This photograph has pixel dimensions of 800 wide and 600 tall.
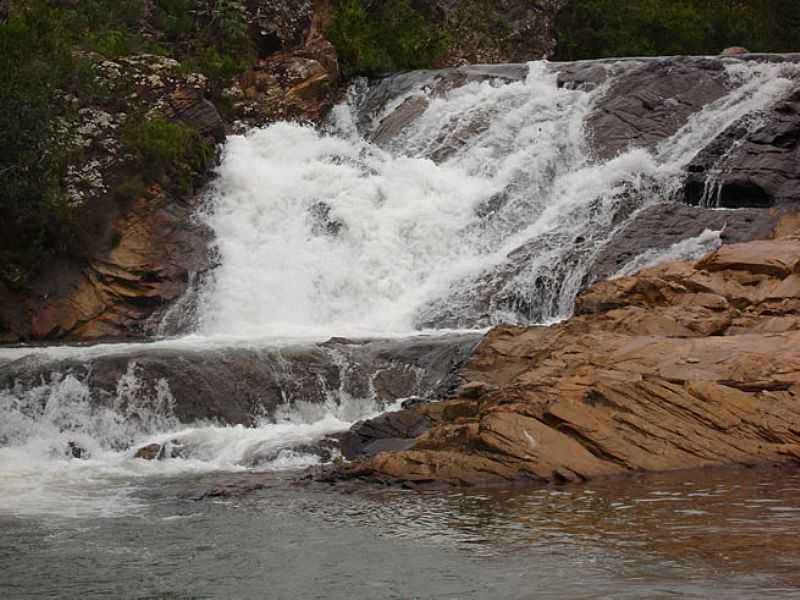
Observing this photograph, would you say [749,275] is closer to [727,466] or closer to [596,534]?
[727,466]

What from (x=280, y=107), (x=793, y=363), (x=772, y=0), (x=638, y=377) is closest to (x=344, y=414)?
(x=638, y=377)

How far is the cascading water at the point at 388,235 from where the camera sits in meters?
20.2

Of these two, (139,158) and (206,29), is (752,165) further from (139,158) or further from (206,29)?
(206,29)

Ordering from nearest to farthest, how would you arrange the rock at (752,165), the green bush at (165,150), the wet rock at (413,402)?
the wet rock at (413,402)
the rock at (752,165)
the green bush at (165,150)

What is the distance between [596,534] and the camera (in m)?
12.7

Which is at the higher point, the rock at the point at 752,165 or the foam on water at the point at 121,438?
the rock at the point at 752,165

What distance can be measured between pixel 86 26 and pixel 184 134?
6028 millimetres

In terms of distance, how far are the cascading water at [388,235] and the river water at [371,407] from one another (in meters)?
0.06

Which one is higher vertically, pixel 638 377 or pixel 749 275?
pixel 749 275

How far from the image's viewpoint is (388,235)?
28.0 meters

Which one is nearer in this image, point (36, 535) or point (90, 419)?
point (36, 535)

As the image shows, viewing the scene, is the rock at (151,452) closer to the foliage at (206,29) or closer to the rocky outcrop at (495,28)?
the foliage at (206,29)

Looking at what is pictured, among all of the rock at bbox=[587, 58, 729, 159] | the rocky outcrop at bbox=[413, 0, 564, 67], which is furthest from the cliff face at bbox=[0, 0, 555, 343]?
the rock at bbox=[587, 58, 729, 159]

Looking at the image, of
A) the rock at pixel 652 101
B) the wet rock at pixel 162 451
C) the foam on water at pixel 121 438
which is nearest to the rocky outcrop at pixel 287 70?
the rock at pixel 652 101
